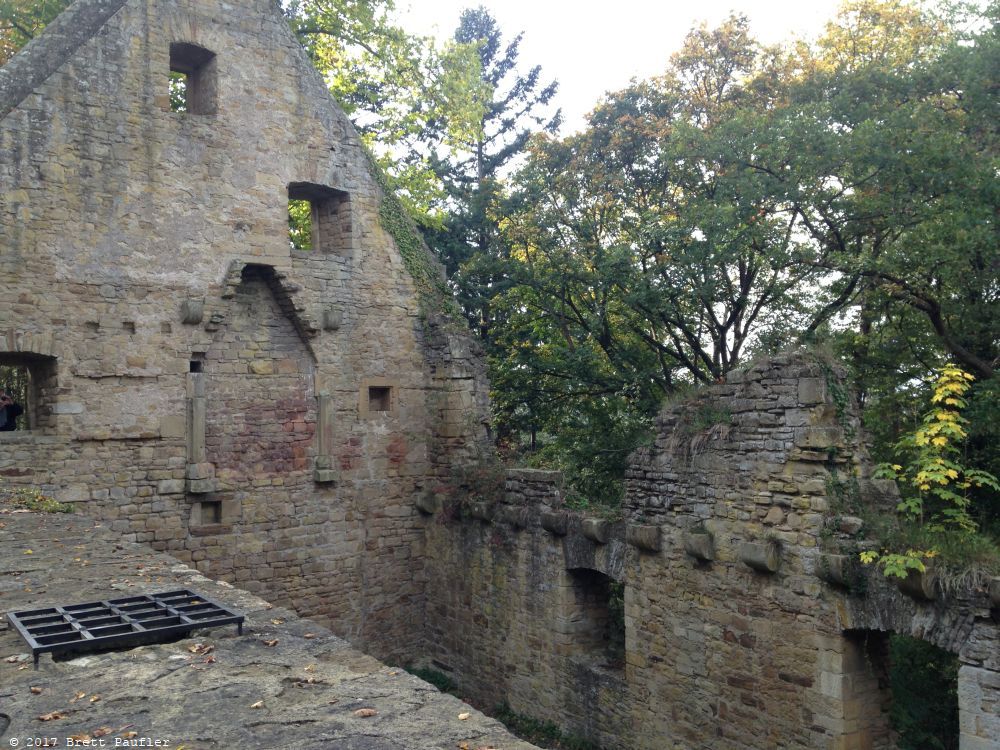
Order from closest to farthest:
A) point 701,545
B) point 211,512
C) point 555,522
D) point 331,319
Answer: point 701,545 → point 555,522 → point 211,512 → point 331,319

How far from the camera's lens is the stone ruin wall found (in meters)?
7.00

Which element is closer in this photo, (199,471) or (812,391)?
(812,391)

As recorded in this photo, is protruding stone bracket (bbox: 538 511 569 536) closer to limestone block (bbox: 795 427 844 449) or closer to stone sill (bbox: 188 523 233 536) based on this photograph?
limestone block (bbox: 795 427 844 449)

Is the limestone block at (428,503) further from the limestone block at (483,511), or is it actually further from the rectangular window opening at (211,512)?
the rectangular window opening at (211,512)

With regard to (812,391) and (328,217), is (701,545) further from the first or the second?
(328,217)

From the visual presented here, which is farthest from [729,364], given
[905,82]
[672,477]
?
[672,477]

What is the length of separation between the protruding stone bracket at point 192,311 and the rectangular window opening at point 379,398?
8.77 feet

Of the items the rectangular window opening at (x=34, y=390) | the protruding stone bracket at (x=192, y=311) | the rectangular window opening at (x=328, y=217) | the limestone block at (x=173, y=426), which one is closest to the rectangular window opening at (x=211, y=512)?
the limestone block at (x=173, y=426)

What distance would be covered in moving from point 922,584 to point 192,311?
8.45 metres

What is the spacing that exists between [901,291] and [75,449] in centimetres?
1078

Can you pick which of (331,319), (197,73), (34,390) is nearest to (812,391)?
(331,319)

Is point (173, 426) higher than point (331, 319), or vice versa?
point (331, 319)

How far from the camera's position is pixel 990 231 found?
33.9 ft

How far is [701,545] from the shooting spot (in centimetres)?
816
